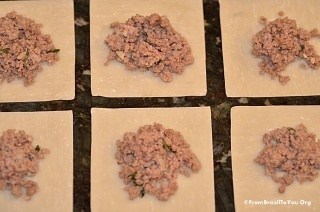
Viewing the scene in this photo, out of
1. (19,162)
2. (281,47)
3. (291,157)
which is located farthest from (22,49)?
(291,157)

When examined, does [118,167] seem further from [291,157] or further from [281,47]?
[281,47]

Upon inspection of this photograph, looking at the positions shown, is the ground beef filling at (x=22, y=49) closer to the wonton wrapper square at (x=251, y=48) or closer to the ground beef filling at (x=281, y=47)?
the wonton wrapper square at (x=251, y=48)

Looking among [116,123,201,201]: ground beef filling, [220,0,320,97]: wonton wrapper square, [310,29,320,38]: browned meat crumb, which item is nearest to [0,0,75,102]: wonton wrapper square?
[116,123,201,201]: ground beef filling

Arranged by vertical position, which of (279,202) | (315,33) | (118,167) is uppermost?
(315,33)

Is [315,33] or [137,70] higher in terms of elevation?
[315,33]

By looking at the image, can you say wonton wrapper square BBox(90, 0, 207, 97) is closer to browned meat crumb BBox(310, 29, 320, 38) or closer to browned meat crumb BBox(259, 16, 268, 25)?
browned meat crumb BBox(259, 16, 268, 25)

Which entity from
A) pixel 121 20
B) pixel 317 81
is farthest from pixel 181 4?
pixel 317 81

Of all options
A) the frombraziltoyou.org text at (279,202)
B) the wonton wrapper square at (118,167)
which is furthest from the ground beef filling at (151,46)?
the frombraziltoyou.org text at (279,202)

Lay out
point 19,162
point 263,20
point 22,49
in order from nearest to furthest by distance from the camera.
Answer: point 19,162 → point 22,49 → point 263,20
